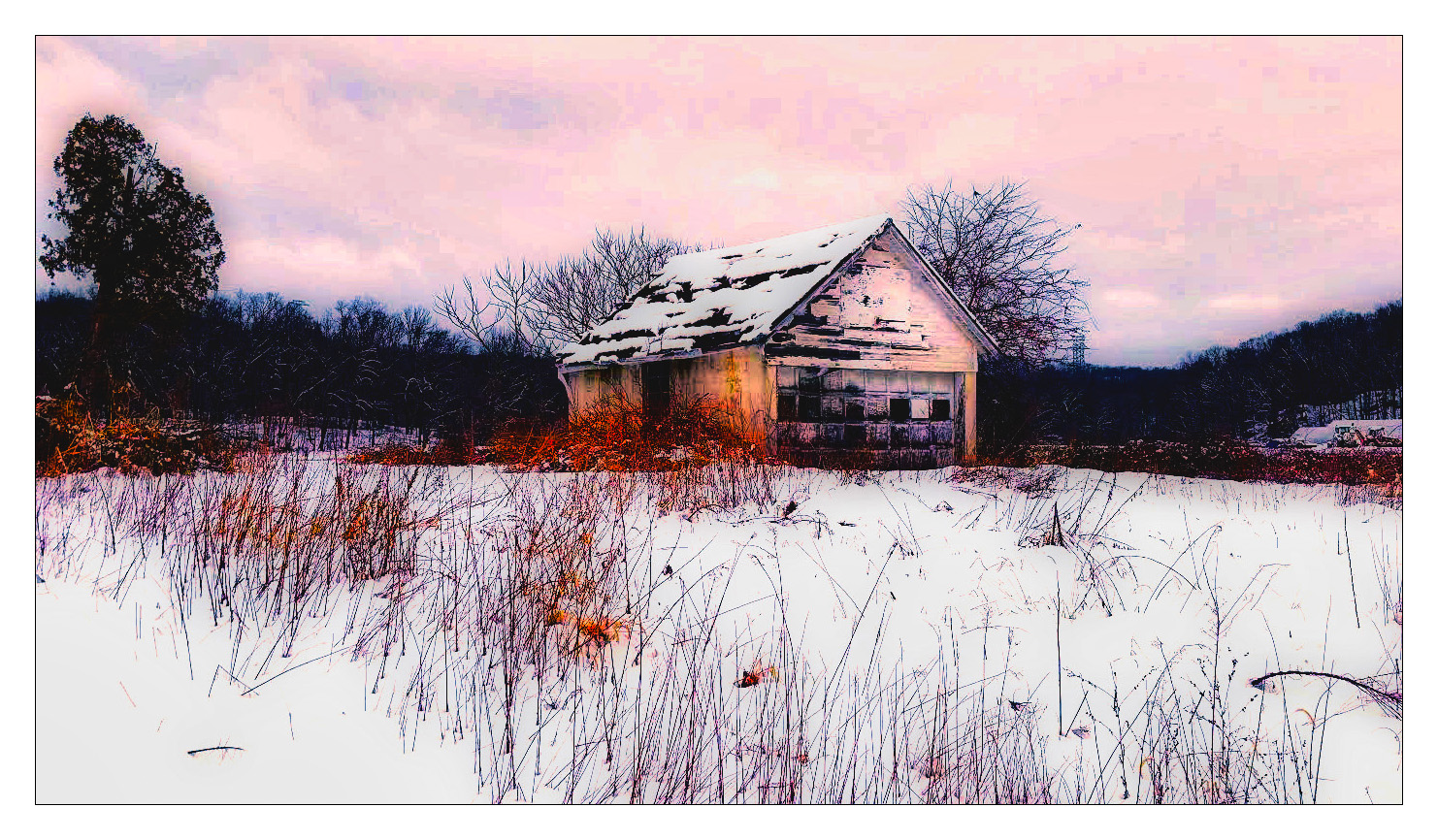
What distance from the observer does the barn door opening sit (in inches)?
668

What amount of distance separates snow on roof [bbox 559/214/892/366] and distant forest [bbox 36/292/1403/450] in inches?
250

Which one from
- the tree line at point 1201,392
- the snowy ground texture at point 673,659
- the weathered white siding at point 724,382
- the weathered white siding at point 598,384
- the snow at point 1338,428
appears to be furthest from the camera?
the tree line at point 1201,392

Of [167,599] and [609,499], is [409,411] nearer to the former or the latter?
Result: [609,499]

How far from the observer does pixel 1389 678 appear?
4484 millimetres

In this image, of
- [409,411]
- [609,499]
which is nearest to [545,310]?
[409,411]

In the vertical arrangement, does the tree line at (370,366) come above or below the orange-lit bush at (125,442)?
above

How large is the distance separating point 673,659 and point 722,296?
1341cm

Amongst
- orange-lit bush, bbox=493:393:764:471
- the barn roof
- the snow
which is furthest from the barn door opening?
the snow

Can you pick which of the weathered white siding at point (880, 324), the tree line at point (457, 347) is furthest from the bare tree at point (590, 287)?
the weathered white siding at point (880, 324)

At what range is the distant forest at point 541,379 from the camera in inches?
1011

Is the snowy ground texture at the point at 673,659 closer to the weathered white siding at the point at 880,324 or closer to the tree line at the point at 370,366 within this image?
the weathered white siding at the point at 880,324

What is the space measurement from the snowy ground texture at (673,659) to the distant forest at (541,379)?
17189 mm

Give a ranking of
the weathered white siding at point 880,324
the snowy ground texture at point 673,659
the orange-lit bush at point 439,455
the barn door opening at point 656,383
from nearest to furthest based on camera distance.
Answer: the snowy ground texture at point 673,659
the orange-lit bush at point 439,455
the weathered white siding at point 880,324
the barn door opening at point 656,383

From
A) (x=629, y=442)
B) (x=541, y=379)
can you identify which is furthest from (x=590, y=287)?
(x=629, y=442)
